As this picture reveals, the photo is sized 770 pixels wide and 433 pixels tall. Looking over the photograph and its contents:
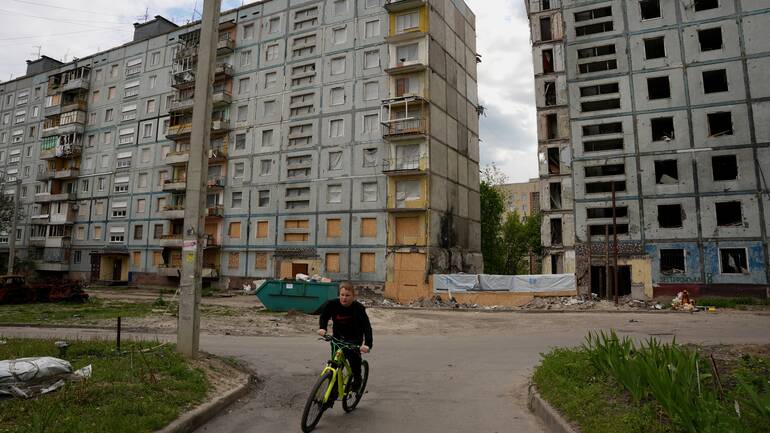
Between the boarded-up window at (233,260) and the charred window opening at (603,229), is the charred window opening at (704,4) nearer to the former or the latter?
the charred window opening at (603,229)

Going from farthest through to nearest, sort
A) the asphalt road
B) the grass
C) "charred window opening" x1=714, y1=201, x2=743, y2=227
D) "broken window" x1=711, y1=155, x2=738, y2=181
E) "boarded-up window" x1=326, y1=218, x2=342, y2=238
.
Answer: "boarded-up window" x1=326, y1=218, x2=342, y2=238, "broken window" x1=711, y1=155, x2=738, y2=181, "charred window opening" x1=714, y1=201, x2=743, y2=227, the asphalt road, the grass

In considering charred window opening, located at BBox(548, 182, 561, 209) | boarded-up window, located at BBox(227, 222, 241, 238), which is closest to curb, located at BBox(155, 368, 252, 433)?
charred window opening, located at BBox(548, 182, 561, 209)

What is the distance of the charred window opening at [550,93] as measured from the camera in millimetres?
39344

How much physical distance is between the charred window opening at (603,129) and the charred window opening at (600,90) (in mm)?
2257

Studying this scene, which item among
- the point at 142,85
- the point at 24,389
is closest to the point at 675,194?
the point at 24,389

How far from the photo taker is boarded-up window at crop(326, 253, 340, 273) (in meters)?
35.5

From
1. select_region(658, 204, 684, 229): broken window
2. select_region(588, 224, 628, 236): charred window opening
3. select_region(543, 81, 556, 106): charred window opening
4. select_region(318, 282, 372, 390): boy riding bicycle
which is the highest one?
select_region(543, 81, 556, 106): charred window opening

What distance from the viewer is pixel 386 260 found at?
33.8m

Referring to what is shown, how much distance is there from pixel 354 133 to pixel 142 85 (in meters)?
26.7

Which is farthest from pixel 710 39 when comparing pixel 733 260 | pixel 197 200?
pixel 197 200

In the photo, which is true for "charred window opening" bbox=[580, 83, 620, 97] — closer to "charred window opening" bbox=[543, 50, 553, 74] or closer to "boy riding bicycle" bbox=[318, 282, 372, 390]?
"charred window opening" bbox=[543, 50, 553, 74]

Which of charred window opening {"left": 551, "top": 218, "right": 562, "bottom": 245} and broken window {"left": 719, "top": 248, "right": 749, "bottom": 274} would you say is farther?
charred window opening {"left": 551, "top": 218, "right": 562, "bottom": 245}

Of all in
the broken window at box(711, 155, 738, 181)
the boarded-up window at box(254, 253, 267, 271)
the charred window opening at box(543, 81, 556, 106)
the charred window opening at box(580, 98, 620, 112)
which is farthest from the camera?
the charred window opening at box(543, 81, 556, 106)

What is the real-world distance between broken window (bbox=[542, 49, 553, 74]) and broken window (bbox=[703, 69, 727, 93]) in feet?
37.0
